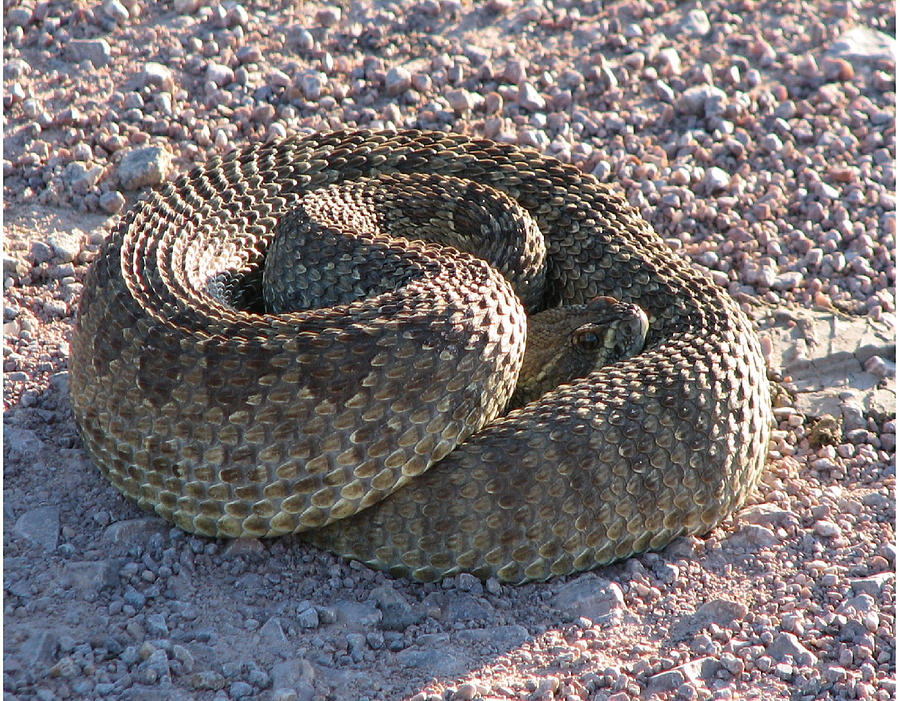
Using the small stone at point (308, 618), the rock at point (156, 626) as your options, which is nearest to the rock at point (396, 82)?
the small stone at point (308, 618)

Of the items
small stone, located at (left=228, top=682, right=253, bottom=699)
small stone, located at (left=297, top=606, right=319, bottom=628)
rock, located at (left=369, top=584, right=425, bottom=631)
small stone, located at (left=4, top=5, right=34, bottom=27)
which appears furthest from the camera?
small stone, located at (left=4, top=5, right=34, bottom=27)

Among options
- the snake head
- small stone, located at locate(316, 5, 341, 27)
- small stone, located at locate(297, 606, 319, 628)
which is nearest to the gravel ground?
small stone, located at locate(297, 606, 319, 628)

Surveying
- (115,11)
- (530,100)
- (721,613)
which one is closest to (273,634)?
(721,613)

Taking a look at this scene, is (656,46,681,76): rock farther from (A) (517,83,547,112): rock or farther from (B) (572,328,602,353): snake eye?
(B) (572,328,602,353): snake eye

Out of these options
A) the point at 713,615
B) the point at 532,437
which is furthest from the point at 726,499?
the point at 532,437

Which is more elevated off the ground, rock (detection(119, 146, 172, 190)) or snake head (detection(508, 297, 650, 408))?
rock (detection(119, 146, 172, 190))

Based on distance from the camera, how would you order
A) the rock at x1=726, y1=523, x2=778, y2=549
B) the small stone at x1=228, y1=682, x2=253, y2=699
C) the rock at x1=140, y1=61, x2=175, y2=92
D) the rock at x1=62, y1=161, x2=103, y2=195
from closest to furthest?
the small stone at x1=228, y1=682, x2=253, y2=699 → the rock at x1=726, y1=523, x2=778, y2=549 → the rock at x1=62, y1=161, x2=103, y2=195 → the rock at x1=140, y1=61, x2=175, y2=92
